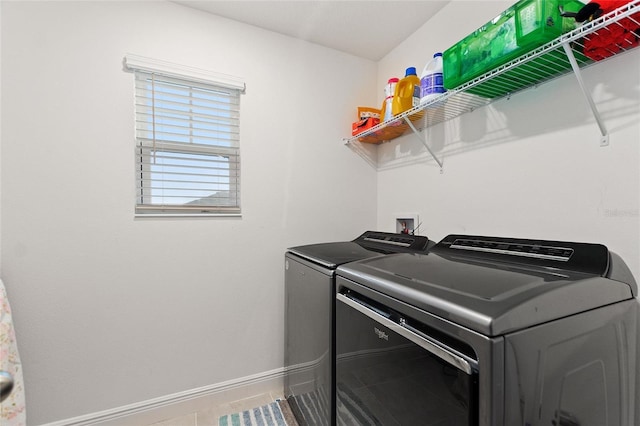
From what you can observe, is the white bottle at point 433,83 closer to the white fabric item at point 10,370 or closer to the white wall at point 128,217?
the white wall at point 128,217

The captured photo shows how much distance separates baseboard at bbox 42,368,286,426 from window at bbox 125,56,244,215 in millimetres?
1089

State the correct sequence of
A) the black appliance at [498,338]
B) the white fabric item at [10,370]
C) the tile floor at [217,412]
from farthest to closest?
the tile floor at [217,412] → the white fabric item at [10,370] → the black appliance at [498,338]

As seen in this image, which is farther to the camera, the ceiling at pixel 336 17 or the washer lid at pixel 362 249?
the ceiling at pixel 336 17

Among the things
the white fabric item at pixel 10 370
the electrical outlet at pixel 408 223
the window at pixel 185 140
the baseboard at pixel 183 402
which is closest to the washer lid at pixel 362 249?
the electrical outlet at pixel 408 223

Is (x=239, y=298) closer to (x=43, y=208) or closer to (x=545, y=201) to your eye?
(x=43, y=208)

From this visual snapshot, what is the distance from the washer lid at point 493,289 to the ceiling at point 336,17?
1.54 m

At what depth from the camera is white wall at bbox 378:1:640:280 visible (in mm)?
1011

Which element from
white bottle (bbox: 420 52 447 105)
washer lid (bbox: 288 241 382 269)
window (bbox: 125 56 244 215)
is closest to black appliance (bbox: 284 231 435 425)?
washer lid (bbox: 288 241 382 269)

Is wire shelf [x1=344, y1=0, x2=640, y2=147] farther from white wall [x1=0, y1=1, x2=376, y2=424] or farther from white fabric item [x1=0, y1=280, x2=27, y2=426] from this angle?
white fabric item [x1=0, y1=280, x2=27, y2=426]

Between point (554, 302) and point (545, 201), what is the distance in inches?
27.0

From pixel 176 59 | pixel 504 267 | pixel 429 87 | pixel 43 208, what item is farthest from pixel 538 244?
pixel 43 208

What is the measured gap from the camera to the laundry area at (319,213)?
84 centimetres

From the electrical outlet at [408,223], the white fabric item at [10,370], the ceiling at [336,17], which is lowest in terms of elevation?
the white fabric item at [10,370]

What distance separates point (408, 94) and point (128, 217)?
1.71 m
